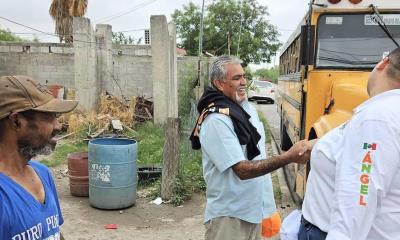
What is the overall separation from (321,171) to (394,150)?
0.35 metres

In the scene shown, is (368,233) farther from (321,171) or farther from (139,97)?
(139,97)

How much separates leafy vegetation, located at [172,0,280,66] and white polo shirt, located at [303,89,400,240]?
33.5 meters

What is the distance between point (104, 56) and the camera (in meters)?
13.7

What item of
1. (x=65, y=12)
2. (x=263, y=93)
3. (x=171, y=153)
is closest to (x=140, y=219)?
(x=171, y=153)

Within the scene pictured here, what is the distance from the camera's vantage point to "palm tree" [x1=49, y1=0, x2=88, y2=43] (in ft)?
65.7

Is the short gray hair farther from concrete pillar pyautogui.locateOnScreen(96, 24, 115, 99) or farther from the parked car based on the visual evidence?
the parked car

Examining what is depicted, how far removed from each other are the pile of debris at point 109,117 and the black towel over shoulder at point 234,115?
8312mm

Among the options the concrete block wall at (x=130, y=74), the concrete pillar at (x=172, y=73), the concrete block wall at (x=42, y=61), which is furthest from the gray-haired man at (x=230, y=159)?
the concrete block wall at (x=42, y=61)

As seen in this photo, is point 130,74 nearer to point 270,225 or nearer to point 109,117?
point 109,117

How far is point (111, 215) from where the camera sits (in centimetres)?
612

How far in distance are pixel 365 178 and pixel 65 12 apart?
68.0 ft

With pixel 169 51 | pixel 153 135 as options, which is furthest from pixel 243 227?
pixel 169 51

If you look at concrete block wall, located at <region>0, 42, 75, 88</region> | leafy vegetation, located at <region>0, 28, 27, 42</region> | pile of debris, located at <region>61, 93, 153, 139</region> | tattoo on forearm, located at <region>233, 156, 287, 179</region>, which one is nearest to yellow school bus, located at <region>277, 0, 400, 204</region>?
tattoo on forearm, located at <region>233, 156, 287, 179</region>

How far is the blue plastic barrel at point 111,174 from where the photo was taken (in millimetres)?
6078
